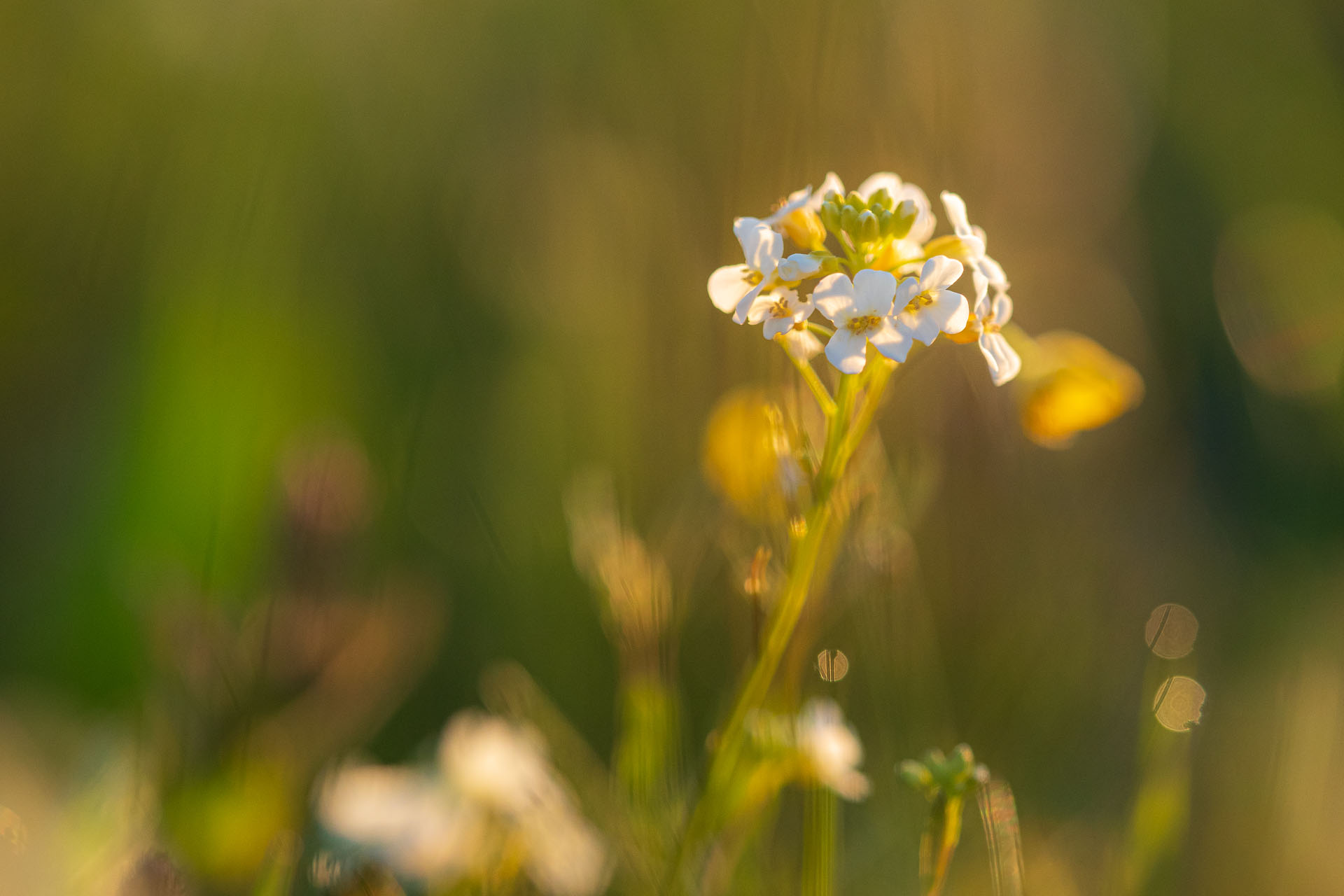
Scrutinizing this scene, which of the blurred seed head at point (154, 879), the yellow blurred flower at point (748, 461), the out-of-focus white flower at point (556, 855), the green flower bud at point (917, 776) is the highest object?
the yellow blurred flower at point (748, 461)

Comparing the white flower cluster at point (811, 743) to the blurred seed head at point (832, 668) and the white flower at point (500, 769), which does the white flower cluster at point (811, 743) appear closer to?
the blurred seed head at point (832, 668)

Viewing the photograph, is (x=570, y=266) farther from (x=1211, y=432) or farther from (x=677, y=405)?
(x=1211, y=432)

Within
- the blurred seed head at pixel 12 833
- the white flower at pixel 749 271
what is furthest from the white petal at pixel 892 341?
the blurred seed head at pixel 12 833

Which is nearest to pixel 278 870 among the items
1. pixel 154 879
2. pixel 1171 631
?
pixel 154 879

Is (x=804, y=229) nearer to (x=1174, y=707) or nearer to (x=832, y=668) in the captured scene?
(x=832, y=668)

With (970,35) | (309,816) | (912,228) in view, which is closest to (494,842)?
(309,816)
